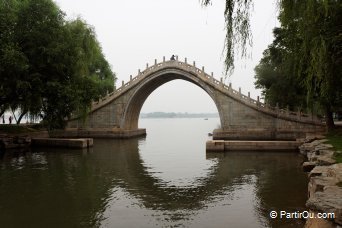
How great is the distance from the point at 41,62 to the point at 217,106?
18.2 metres

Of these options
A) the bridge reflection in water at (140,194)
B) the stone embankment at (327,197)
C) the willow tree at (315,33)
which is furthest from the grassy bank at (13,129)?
the stone embankment at (327,197)

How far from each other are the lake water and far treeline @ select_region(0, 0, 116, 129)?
4838 millimetres

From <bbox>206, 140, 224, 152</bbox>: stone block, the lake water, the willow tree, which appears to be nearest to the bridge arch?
<bbox>206, 140, 224, 152</bbox>: stone block

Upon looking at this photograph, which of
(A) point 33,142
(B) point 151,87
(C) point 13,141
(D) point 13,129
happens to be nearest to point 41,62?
(C) point 13,141

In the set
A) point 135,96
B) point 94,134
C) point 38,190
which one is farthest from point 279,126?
point 38,190

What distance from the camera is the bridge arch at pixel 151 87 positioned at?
37125 mm

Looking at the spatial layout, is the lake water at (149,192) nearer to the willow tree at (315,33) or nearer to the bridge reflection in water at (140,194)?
the bridge reflection in water at (140,194)

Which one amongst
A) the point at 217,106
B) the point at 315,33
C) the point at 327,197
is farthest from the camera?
the point at 217,106

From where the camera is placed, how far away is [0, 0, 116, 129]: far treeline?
2258cm

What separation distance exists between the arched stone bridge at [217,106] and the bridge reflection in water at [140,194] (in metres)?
12.5

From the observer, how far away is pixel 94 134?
124ft

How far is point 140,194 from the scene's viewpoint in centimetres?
1207

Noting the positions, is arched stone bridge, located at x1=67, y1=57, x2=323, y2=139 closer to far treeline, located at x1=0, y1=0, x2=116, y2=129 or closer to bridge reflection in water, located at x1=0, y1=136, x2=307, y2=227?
far treeline, located at x1=0, y1=0, x2=116, y2=129

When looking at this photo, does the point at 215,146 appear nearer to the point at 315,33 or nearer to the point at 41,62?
the point at 41,62
